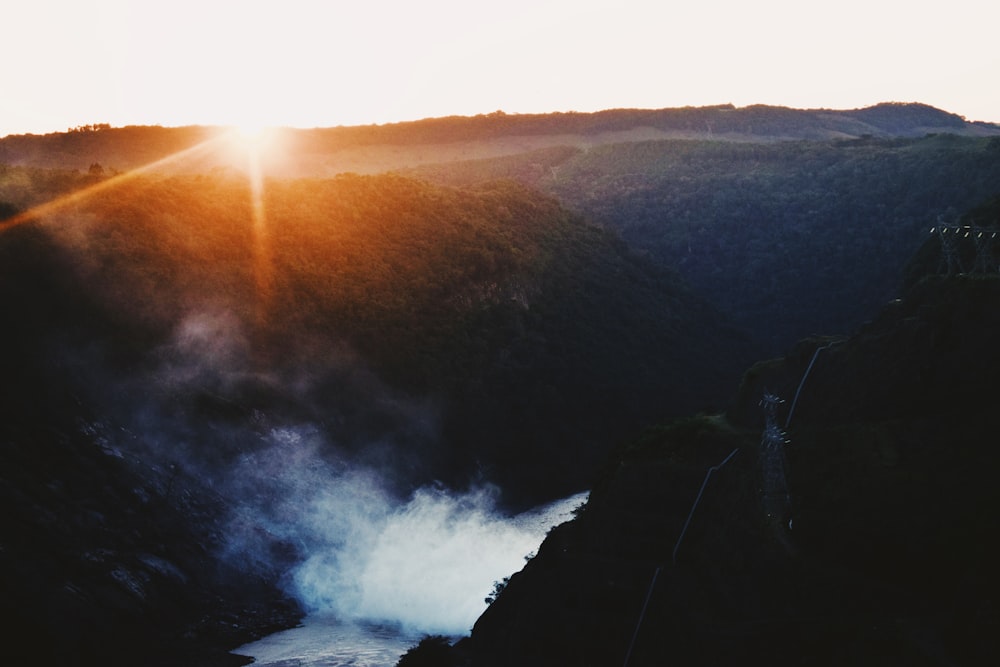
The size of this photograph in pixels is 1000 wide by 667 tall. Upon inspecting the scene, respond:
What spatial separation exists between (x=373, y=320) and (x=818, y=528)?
257 ft

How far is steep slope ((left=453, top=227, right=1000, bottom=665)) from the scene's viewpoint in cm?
2966

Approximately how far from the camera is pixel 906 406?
35281mm

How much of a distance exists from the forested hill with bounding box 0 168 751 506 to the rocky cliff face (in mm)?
49725

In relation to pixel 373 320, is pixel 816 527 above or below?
above

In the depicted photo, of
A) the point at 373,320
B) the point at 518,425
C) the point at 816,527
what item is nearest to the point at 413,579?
the point at 518,425

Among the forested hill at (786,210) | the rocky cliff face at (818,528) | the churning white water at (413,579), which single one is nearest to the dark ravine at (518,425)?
the rocky cliff face at (818,528)

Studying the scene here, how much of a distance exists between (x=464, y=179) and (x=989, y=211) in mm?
111942

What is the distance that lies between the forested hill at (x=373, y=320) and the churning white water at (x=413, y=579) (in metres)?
5.67

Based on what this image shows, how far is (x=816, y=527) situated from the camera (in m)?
33.8

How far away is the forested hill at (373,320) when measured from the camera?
90.9 metres

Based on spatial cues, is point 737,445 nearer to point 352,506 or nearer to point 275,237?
point 352,506

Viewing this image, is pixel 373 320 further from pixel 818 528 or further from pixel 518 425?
pixel 818 528

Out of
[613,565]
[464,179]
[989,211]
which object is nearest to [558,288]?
[989,211]

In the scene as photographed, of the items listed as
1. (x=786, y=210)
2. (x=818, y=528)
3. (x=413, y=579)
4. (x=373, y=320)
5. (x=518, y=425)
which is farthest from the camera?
(x=786, y=210)
